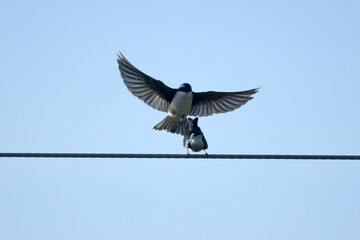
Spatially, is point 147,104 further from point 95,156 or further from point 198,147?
point 95,156

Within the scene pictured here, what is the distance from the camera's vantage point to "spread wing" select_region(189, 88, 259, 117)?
13039mm

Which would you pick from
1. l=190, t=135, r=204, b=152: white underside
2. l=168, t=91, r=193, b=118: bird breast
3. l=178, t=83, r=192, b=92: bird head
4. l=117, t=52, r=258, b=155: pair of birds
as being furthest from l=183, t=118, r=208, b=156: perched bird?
l=178, t=83, r=192, b=92: bird head

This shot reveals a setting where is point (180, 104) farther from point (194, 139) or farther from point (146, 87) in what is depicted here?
point (194, 139)

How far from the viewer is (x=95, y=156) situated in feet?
26.9

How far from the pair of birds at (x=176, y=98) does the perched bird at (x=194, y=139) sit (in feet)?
3.85

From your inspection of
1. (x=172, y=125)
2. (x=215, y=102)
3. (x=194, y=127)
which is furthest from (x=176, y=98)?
(x=194, y=127)

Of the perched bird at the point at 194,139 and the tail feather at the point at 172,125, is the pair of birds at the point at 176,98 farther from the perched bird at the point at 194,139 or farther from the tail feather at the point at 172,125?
the perched bird at the point at 194,139

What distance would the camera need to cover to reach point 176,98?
41.9 feet

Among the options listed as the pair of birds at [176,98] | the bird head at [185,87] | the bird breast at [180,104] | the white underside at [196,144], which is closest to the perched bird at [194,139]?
the white underside at [196,144]

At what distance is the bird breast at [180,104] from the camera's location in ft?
41.6

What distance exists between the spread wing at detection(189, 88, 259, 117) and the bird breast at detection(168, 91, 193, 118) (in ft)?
0.98

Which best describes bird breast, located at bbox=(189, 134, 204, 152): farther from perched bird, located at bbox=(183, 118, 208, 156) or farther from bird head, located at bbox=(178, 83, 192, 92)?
bird head, located at bbox=(178, 83, 192, 92)

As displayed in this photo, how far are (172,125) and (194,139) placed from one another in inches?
71.7

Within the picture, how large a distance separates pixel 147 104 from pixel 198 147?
248 centimetres
